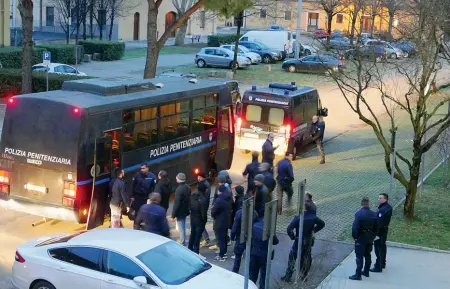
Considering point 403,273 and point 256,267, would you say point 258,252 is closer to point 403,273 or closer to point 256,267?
point 256,267

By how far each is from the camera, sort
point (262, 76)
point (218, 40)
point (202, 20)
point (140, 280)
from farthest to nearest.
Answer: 1. point (202, 20)
2. point (218, 40)
3. point (262, 76)
4. point (140, 280)

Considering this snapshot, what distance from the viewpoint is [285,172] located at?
16.3m

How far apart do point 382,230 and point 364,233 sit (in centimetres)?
60

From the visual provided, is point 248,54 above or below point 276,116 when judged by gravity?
above

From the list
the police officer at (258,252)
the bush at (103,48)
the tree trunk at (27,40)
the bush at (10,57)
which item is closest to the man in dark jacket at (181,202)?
the police officer at (258,252)

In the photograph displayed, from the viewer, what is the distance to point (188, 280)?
31.7 feet

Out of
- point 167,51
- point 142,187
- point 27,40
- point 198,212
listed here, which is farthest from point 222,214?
point 167,51

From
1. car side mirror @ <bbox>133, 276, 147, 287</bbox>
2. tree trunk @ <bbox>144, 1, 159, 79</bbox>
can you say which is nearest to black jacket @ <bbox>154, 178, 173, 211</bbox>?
car side mirror @ <bbox>133, 276, 147, 287</bbox>

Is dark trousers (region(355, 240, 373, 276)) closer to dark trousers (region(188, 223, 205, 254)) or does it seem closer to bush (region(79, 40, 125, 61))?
dark trousers (region(188, 223, 205, 254))

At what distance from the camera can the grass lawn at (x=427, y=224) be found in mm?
14875

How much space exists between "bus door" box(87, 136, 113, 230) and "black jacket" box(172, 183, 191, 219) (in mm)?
1631

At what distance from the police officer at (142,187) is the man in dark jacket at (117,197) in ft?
1.02

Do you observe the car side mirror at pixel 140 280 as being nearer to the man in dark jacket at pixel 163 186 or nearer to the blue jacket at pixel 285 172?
the man in dark jacket at pixel 163 186

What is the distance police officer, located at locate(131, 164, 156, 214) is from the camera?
14305 mm
